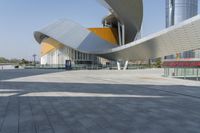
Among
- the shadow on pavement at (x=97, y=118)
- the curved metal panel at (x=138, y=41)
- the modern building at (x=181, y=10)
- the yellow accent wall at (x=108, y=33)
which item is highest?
the modern building at (x=181, y=10)

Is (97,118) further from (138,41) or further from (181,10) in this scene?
(181,10)

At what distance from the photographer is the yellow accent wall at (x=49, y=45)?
54.1 m

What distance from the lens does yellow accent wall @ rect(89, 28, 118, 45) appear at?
184ft

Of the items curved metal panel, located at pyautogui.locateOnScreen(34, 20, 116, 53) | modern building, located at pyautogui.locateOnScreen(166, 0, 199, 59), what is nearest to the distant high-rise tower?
modern building, located at pyautogui.locateOnScreen(166, 0, 199, 59)

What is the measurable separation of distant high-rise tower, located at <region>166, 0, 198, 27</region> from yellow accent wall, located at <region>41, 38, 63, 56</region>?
4400 cm

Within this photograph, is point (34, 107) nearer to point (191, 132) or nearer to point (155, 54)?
point (191, 132)

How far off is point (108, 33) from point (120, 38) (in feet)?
29.3

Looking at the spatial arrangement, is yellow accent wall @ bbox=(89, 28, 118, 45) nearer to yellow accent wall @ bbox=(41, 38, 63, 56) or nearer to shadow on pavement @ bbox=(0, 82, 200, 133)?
yellow accent wall @ bbox=(41, 38, 63, 56)

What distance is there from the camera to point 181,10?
7938cm

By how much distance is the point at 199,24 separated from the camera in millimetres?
21609

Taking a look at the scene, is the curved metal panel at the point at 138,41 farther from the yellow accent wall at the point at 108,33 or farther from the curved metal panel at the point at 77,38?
the yellow accent wall at the point at 108,33

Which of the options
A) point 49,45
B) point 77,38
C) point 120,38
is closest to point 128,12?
point 120,38

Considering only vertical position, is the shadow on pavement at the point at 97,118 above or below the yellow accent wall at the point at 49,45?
below

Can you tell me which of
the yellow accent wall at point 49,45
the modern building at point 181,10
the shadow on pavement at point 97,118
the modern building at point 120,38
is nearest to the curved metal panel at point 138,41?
the modern building at point 120,38
